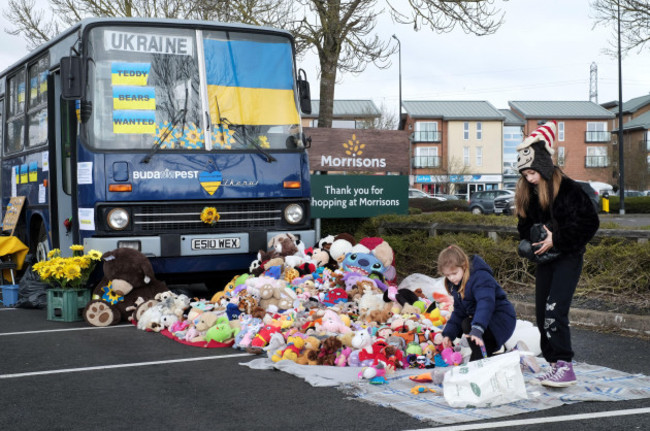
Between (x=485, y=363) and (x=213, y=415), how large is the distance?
5.75 feet

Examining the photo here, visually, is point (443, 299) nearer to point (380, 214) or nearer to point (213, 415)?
point (213, 415)

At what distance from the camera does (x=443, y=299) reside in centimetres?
870

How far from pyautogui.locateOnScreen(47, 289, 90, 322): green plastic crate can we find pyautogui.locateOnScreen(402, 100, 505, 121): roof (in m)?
76.6

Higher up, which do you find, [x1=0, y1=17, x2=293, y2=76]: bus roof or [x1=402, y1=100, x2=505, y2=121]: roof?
[x1=402, y1=100, x2=505, y2=121]: roof

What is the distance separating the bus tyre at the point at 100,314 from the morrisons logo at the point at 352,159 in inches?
233

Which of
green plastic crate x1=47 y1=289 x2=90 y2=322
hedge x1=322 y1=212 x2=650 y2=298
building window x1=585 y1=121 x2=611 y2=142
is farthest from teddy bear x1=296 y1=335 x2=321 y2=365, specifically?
building window x1=585 y1=121 x2=611 y2=142

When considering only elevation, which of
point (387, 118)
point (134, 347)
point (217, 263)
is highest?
point (387, 118)

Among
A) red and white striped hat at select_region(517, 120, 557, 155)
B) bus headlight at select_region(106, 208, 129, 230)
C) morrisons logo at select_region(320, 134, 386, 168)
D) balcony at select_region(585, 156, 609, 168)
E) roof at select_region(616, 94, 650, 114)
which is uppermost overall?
roof at select_region(616, 94, 650, 114)

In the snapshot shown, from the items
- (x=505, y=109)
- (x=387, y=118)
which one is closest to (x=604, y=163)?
(x=505, y=109)

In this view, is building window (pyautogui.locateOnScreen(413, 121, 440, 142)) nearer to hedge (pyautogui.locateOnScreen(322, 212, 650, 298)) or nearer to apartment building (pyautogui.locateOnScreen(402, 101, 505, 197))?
apartment building (pyautogui.locateOnScreen(402, 101, 505, 197))

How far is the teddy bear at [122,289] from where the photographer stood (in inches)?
343

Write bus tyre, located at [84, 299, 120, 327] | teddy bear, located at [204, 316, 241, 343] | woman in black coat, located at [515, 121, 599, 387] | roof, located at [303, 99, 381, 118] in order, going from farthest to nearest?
roof, located at [303, 99, 381, 118] → bus tyre, located at [84, 299, 120, 327] → teddy bear, located at [204, 316, 241, 343] → woman in black coat, located at [515, 121, 599, 387]

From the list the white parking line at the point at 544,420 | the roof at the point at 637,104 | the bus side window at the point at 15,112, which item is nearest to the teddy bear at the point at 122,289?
the bus side window at the point at 15,112

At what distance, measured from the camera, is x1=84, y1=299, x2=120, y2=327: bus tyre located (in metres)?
8.88
